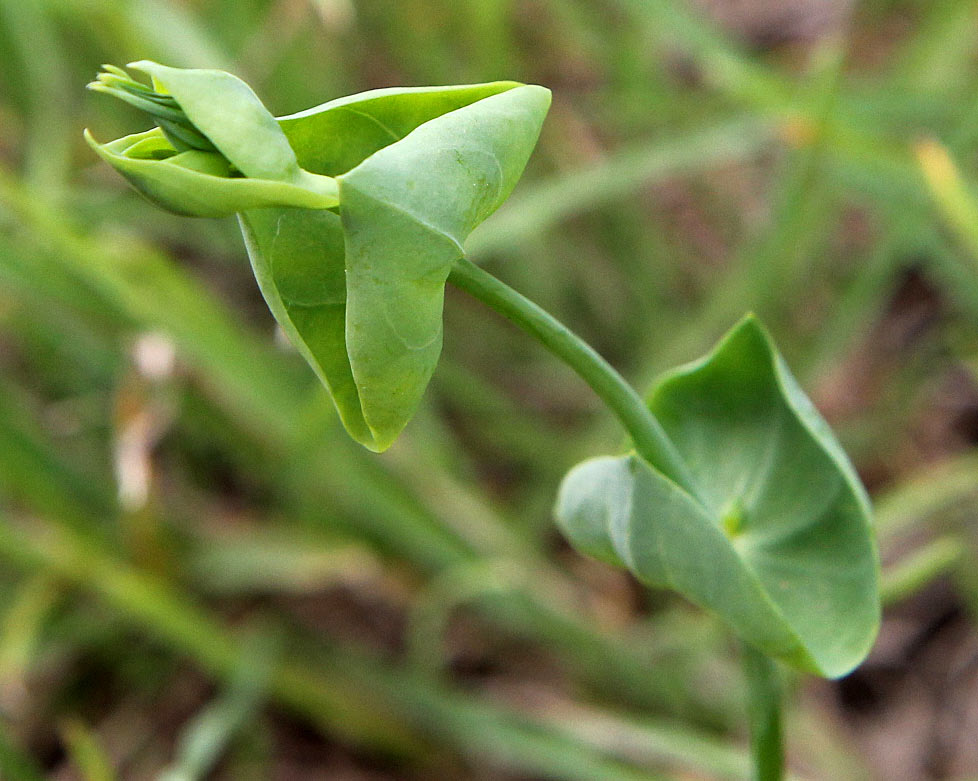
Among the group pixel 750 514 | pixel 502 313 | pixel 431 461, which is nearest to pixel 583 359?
pixel 502 313

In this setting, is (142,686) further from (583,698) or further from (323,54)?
(323,54)

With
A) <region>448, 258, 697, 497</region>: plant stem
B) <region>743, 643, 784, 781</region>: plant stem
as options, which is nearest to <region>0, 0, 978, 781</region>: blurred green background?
<region>743, 643, 784, 781</region>: plant stem

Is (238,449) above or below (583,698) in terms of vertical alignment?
above

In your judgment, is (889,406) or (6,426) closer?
(6,426)

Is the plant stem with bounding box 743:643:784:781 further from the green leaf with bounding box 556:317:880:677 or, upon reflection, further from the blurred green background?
the blurred green background

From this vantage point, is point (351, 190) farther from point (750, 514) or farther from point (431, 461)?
point (431, 461)

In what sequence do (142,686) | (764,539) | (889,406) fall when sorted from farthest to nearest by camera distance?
(889,406), (142,686), (764,539)

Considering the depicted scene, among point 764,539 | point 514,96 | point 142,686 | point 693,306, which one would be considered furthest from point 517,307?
point 693,306
